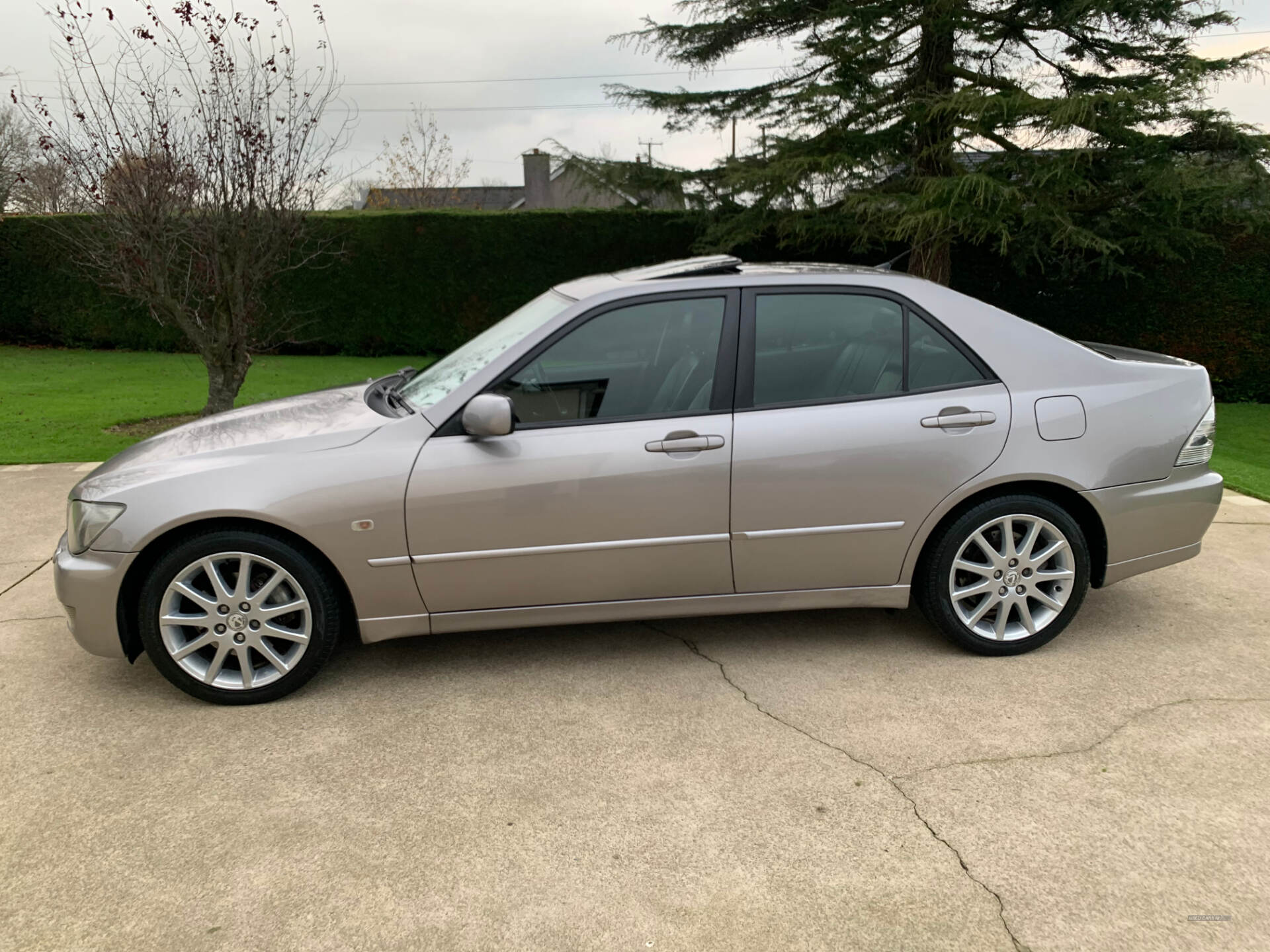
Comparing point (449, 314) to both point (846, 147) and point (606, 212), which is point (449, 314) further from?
point (846, 147)

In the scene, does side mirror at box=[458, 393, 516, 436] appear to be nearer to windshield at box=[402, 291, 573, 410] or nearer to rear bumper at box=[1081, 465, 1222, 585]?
windshield at box=[402, 291, 573, 410]

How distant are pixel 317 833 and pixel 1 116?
34.0 meters

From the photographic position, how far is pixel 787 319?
3.73 meters

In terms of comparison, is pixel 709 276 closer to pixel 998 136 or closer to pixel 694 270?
pixel 694 270

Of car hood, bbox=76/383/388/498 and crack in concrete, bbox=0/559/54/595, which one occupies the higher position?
car hood, bbox=76/383/388/498

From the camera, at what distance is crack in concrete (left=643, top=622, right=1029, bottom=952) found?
7.76 ft

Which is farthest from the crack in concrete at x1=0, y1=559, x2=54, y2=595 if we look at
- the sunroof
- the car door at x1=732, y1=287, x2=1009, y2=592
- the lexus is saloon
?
the car door at x1=732, y1=287, x2=1009, y2=592

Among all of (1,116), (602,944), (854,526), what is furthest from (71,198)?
(1,116)

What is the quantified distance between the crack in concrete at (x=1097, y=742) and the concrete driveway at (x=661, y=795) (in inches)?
0.4

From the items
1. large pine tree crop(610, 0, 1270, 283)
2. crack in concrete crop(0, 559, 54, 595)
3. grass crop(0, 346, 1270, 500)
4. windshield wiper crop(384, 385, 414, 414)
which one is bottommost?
crack in concrete crop(0, 559, 54, 595)

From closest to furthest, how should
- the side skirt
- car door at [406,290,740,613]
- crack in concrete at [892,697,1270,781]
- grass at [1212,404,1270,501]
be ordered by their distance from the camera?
crack in concrete at [892,697,1270,781]
car door at [406,290,740,613]
the side skirt
grass at [1212,404,1270,501]

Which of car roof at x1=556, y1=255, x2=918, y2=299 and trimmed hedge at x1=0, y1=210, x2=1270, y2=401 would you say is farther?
trimmed hedge at x1=0, y1=210, x2=1270, y2=401

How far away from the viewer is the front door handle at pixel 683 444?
138 inches

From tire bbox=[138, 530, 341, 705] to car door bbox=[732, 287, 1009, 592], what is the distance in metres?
1.62
